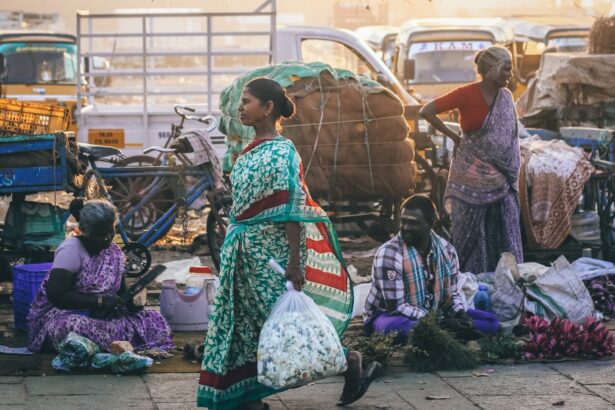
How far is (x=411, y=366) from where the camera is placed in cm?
627

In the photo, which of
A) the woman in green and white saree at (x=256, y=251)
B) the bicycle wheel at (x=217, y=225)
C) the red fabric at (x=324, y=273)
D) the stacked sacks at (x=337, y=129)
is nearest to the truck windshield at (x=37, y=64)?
the stacked sacks at (x=337, y=129)

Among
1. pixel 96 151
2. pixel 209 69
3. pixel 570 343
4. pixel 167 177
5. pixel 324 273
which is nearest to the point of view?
pixel 324 273

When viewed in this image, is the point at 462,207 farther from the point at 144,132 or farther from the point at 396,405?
the point at 144,132

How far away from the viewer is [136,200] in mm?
10328

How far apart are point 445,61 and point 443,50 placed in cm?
20

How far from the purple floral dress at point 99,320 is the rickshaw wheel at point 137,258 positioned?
7.57ft

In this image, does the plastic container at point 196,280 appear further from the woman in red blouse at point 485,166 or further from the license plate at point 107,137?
the license plate at point 107,137

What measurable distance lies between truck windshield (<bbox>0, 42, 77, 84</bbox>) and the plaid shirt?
12.1 metres

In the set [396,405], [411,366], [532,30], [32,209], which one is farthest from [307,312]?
[532,30]

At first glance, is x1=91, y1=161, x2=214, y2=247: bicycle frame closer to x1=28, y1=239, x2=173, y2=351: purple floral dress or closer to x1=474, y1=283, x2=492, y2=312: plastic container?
x1=28, y1=239, x2=173, y2=351: purple floral dress

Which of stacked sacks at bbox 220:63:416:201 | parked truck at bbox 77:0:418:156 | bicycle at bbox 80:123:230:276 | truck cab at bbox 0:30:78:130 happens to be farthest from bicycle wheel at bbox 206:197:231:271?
truck cab at bbox 0:30:78:130

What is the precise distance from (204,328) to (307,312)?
2507 mm

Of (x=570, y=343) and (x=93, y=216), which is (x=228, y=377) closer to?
(x=93, y=216)

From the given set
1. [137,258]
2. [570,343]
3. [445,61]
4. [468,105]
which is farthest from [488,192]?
[445,61]
